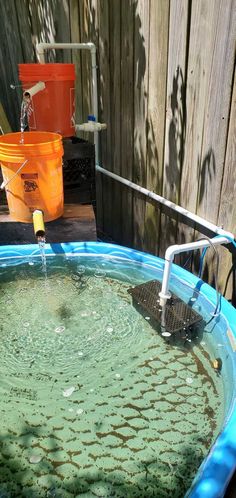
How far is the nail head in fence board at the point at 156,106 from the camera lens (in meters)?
2.80

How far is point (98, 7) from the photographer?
355 centimetres

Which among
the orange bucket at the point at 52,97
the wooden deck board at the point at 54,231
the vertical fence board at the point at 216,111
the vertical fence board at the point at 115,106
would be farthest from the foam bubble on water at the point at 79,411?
the orange bucket at the point at 52,97

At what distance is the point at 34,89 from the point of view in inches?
133

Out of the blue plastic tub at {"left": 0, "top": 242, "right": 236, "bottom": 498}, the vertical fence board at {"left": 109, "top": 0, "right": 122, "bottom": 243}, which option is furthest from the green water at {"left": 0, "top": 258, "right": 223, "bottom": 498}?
the vertical fence board at {"left": 109, "top": 0, "right": 122, "bottom": 243}

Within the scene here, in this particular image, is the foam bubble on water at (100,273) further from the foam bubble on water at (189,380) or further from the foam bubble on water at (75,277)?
the foam bubble on water at (189,380)

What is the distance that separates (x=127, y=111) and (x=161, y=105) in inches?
22.1

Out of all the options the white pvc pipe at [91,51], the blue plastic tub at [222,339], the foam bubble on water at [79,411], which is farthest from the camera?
the white pvc pipe at [91,51]

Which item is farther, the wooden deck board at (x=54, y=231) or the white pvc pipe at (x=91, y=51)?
the white pvc pipe at (x=91, y=51)

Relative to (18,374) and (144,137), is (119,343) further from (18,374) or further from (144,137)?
(144,137)

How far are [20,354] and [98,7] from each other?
299 centimetres

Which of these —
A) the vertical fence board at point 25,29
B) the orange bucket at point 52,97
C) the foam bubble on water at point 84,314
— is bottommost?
the foam bubble on water at point 84,314

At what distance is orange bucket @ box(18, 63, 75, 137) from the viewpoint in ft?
11.6

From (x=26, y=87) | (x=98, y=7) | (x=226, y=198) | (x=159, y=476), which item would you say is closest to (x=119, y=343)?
(x=159, y=476)

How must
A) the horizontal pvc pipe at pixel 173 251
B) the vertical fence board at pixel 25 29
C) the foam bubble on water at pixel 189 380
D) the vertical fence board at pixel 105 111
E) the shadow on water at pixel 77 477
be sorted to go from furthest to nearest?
the vertical fence board at pixel 25 29 < the vertical fence board at pixel 105 111 < the horizontal pvc pipe at pixel 173 251 < the foam bubble on water at pixel 189 380 < the shadow on water at pixel 77 477
